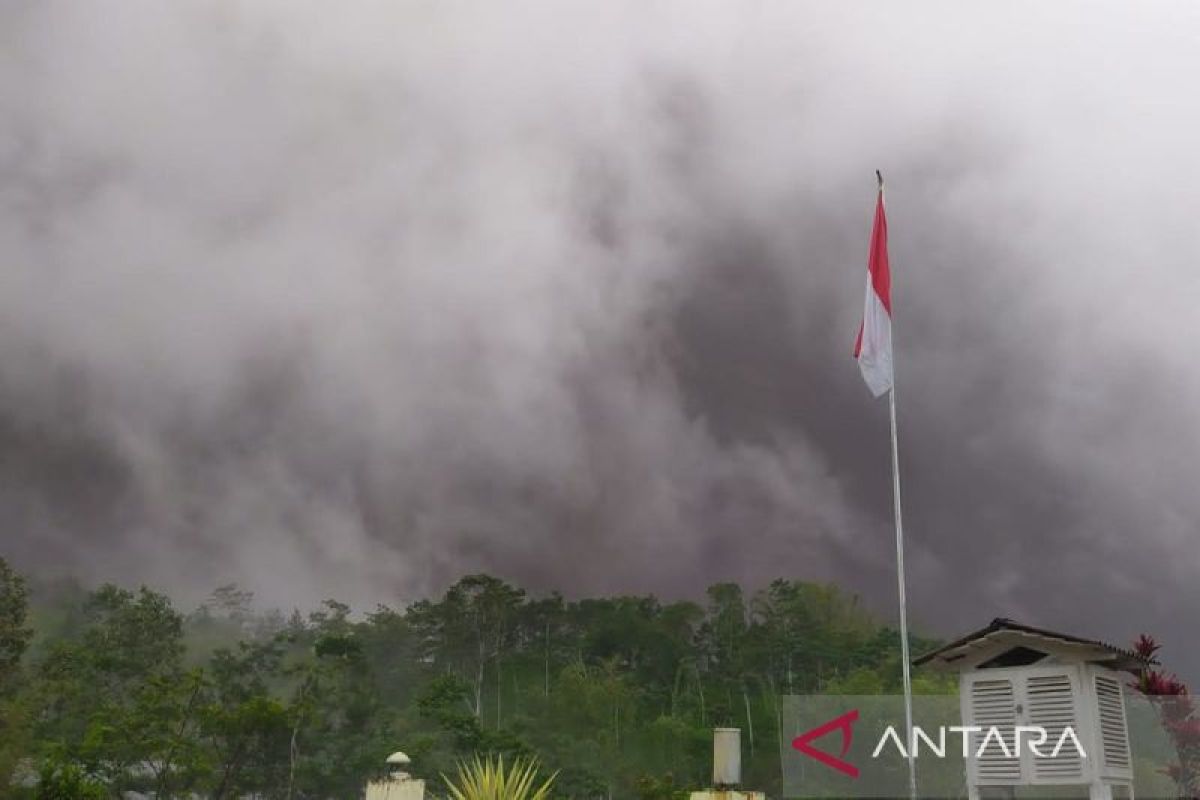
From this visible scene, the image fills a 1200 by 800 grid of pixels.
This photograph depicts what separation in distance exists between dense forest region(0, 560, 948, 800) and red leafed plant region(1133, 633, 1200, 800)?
54.1 ft

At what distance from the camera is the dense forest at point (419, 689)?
52188 millimetres

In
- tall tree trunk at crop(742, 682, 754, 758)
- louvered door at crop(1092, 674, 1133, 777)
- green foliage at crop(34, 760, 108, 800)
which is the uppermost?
tall tree trunk at crop(742, 682, 754, 758)

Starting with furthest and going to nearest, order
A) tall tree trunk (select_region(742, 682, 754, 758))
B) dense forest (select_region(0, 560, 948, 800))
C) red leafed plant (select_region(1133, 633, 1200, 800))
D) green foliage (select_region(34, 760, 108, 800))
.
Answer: tall tree trunk (select_region(742, 682, 754, 758))
dense forest (select_region(0, 560, 948, 800))
green foliage (select_region(34, 760, 108, 800))
red leafed plant (select_region(1133, 633, 1200, 800))

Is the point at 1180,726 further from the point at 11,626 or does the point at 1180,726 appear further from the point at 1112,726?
the point at 11,626

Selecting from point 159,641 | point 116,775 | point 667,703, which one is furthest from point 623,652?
point 116,775

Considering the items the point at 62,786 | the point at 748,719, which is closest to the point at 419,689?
the point at 748,719

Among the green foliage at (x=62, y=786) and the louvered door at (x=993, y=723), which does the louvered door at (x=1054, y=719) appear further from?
the green foliage at (x=62, y=786)

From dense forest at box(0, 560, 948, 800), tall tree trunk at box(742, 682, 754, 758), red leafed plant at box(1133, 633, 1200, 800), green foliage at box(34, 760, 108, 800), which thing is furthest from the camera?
tall tree trunk at box(742, 682, 754, 758)

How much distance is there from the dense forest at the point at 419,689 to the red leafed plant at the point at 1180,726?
54.1 ft

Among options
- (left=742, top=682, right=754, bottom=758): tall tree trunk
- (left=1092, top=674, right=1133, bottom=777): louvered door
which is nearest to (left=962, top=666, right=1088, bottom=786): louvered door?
(left=1092, top=674, right=1133, bottom=777): louvered door

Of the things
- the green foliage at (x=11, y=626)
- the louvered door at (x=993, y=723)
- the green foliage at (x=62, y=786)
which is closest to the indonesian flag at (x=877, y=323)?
the louvered door at (x=993, y=723)

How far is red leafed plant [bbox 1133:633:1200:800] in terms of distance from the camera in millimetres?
13992

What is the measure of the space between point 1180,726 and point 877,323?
8216mm

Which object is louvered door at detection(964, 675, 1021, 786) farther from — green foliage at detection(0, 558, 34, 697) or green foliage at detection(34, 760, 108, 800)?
green foliage at detection(0, 558, 34, 697)
